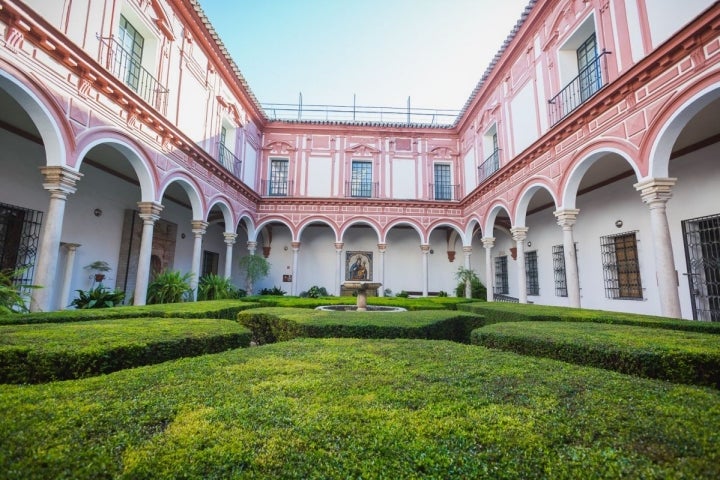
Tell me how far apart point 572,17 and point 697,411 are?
895 centimetres

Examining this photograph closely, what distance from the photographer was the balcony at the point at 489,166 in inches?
433

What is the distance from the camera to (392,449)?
1.10 m

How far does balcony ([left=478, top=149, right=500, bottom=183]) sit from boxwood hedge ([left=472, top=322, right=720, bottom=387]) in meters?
8.63

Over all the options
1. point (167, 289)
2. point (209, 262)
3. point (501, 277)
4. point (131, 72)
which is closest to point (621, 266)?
point (501, 277)

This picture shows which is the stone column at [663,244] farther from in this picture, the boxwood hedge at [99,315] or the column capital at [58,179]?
the column capital at [58,179]

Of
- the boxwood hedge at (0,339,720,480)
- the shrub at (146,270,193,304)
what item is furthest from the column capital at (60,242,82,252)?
the boxwood hedge at (0,339,720,480)

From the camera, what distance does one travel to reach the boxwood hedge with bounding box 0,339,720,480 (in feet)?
3.26

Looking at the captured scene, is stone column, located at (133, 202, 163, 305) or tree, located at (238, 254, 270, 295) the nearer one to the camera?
stone column, located at (133, 202, 163, 305)

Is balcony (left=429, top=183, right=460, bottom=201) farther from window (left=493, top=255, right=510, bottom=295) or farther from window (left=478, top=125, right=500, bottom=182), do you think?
window (left=493, top=255, right=510, bottom=295)

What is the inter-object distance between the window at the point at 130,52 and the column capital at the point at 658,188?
9998 mm

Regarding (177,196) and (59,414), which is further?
(177,196)

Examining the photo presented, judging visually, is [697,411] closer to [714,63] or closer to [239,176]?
[714,63]

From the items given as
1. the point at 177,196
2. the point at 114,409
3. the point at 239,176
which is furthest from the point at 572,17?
the point at 177,196

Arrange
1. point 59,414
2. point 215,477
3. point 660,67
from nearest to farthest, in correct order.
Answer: point 215,477 < point 59,414 < point 660,67
